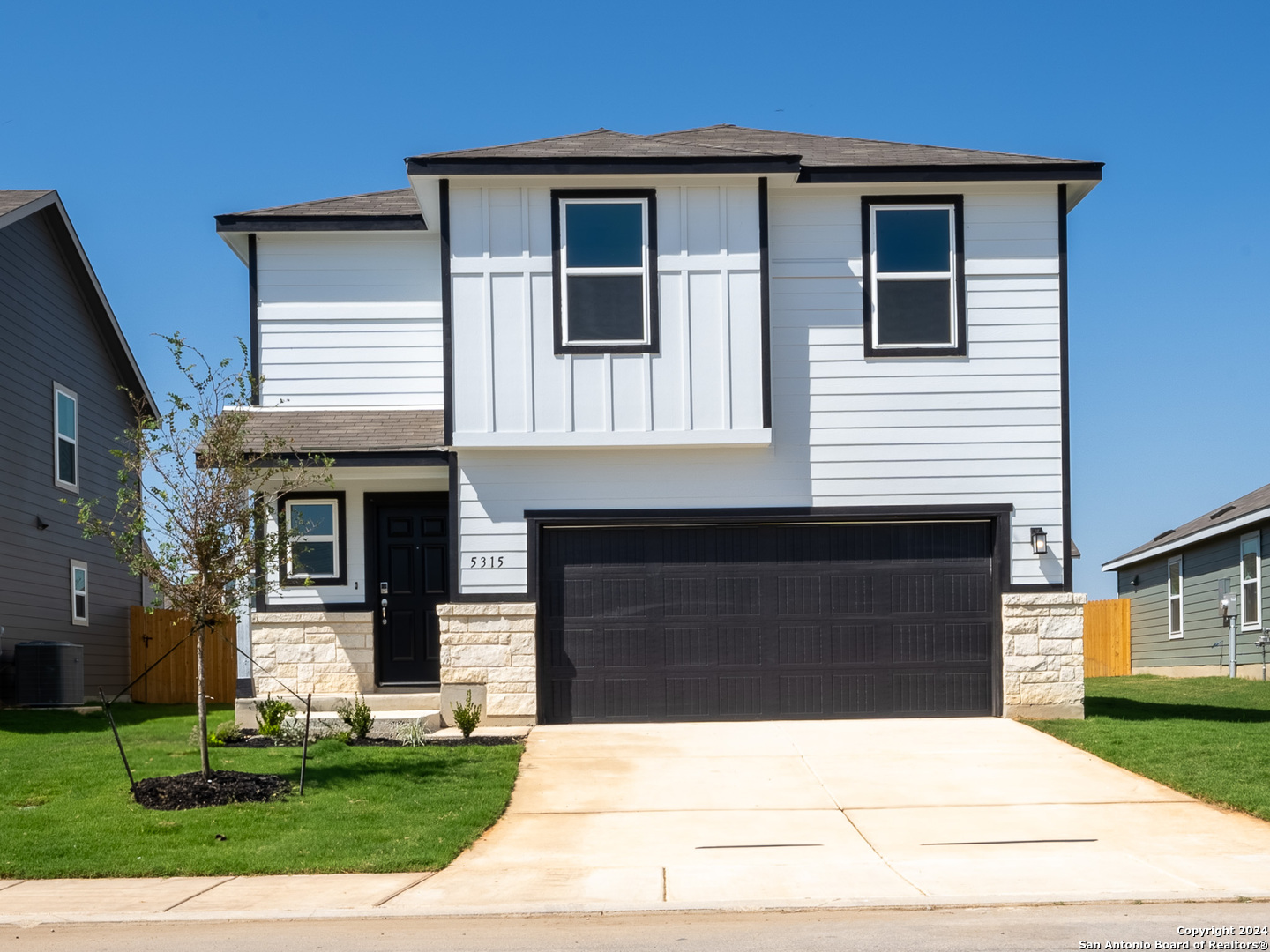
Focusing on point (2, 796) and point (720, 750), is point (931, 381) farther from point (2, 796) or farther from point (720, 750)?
point (2, 796)

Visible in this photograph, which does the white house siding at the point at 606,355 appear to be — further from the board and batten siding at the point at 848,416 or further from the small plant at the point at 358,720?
the small plant at the point at 358,720

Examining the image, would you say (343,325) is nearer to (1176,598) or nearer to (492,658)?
(492,658)

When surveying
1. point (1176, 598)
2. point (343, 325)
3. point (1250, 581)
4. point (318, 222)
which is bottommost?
point (1176, 598)

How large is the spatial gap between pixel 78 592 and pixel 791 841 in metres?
15.1

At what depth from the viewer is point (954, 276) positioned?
555 inches

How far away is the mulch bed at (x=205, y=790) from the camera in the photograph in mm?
9812

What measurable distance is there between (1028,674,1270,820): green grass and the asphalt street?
316cm

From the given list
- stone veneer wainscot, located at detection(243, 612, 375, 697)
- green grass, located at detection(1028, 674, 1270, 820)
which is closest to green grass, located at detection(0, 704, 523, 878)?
stone veneer wainscot, located at detection(243, 612, 375, 697)

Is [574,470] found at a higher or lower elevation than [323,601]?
higher

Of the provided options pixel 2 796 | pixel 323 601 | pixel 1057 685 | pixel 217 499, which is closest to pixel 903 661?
pixel 1057 685

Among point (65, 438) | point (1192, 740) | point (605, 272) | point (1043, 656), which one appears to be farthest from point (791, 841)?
point (65, 438)

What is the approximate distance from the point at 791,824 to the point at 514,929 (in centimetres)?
327

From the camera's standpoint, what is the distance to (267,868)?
326 inches

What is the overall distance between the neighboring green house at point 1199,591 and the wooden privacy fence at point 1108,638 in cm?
88
